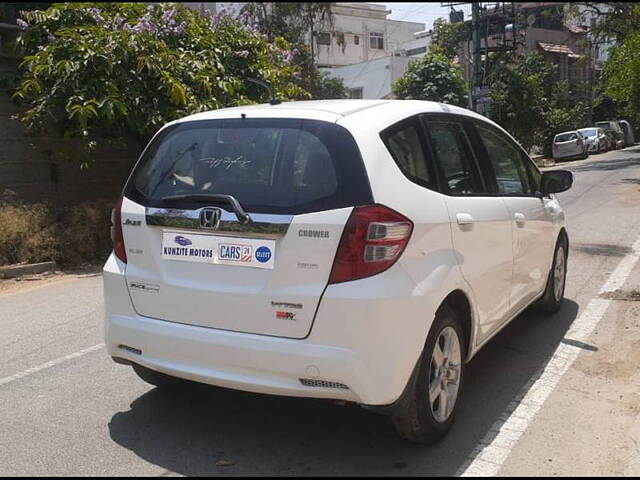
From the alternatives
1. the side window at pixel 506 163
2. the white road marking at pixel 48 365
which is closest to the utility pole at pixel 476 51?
the side window at pixel 506 163

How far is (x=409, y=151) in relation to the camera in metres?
3.59

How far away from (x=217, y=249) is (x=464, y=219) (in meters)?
1.41

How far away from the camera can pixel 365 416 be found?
12.8 ft

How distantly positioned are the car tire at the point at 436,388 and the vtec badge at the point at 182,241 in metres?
1.33

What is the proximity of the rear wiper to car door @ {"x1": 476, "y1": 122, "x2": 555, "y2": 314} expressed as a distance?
1994mm

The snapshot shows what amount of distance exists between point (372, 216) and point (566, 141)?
100ft

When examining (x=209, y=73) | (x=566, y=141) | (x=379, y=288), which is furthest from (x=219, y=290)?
(x=566, y=141)

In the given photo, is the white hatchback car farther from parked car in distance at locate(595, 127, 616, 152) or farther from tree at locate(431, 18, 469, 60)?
tree at locate(431, 18, 469, 60)

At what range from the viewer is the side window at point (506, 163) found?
462cm

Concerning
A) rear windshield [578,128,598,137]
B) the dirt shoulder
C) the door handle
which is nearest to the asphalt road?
the door handle

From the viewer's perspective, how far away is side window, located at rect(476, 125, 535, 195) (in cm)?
462

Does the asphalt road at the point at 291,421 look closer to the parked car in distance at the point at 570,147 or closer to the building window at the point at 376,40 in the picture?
the parked car in distance at the point at 570,147

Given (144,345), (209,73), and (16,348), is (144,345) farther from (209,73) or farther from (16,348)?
(209,73)

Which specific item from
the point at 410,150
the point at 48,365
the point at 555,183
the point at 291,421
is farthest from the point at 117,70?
the point at 291,421
